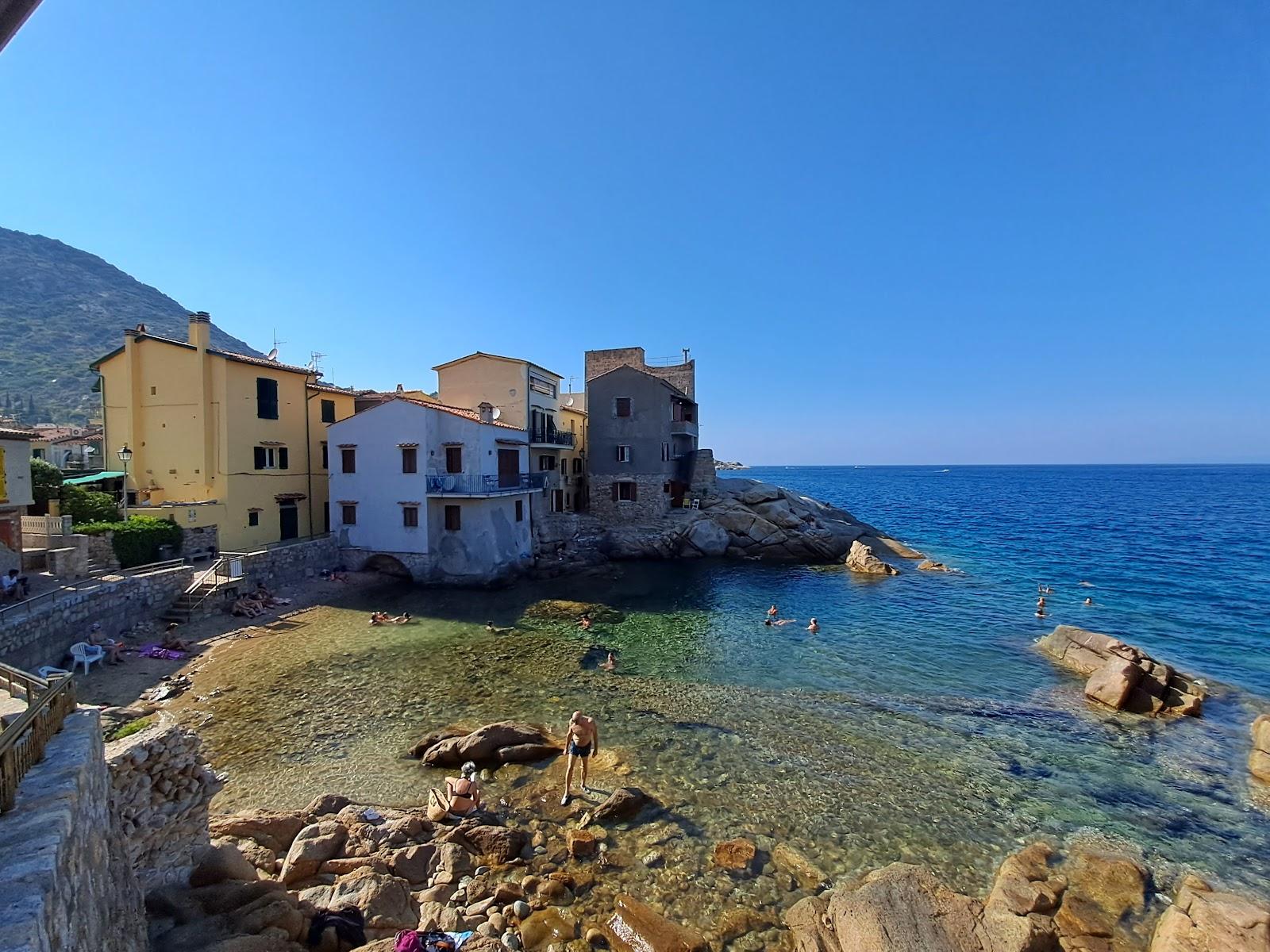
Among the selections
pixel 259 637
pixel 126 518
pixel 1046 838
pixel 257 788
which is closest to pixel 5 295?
pixel 126 518

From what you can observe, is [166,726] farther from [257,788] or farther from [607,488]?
[607,488]

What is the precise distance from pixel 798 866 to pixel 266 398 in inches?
1344

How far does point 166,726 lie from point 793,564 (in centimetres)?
3903

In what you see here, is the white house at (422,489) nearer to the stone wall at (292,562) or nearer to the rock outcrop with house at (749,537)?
the stone wall at (292,562)

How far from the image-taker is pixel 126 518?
84.4 ft

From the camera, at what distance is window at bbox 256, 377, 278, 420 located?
31453 millimetres

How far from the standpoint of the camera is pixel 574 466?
5075 cm

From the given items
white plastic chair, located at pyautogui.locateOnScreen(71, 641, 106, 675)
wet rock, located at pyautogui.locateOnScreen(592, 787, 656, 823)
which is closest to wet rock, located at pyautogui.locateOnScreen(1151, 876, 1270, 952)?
wet rock, located at pyautogui.locateOnScreen(592, 787, 656, 823)

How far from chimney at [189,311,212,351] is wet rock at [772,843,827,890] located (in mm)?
34305

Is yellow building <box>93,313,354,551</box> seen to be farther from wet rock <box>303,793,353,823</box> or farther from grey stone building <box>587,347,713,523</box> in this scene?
grey stone building <box>587,347,713,523</box>

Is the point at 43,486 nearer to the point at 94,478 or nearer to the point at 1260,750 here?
the point at 94,478

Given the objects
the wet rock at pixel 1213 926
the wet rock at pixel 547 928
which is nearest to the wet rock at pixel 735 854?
the wet rock at pixel 547 928

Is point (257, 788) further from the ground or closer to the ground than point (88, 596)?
closer to the ground

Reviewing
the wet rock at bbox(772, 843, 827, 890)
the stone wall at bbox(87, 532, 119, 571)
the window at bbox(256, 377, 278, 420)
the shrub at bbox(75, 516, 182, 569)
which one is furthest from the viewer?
the window at bbox(256, 377, 278, 420)
